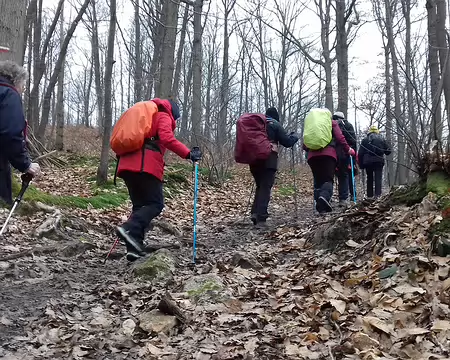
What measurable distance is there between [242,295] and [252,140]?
12.9 ft

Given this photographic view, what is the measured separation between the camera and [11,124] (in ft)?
13.1

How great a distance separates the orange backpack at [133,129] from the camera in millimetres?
5227

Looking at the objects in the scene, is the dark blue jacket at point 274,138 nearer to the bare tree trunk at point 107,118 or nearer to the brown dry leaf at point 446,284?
the brown dry leaf at point 446,284

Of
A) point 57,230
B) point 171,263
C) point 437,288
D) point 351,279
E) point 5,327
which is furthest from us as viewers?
point 57,230

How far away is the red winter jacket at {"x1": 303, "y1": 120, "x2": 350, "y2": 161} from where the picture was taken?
27.3 feet

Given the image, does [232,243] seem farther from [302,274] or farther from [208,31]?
[208,31]

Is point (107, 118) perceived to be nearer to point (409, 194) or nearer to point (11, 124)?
point (11, 124)

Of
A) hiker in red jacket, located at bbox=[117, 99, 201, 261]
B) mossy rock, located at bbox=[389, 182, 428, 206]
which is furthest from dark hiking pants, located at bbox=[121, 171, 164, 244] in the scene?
mossy rock, located at bbox=[389, 182, 428, 206]

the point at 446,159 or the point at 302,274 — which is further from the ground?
the point at 446,159

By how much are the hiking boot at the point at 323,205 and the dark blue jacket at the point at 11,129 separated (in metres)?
5.44

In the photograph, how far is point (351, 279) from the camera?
155 inches

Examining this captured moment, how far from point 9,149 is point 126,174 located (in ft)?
5.17

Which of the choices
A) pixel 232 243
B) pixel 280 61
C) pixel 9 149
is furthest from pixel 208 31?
pixel 9 149

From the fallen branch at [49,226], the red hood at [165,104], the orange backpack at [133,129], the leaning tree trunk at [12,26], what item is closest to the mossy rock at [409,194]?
the red hood at [165,104]
